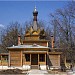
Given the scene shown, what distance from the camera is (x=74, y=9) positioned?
5088 centimetres

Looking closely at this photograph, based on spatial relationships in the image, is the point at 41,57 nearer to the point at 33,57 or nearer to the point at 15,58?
A: the point at 33,57

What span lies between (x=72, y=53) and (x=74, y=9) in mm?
11556

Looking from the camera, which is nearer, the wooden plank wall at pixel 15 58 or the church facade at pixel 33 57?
the church facade at pixel 33 57

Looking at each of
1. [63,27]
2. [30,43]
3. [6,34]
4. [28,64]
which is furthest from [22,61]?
[6,34]

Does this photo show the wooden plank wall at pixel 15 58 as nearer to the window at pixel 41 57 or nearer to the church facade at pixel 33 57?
the church facade at pixel 33 57

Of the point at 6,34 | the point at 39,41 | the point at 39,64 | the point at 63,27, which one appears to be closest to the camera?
the point at 39,64

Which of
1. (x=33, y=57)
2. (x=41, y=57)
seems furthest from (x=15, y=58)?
(x=41, y=57)

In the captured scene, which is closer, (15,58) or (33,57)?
(15,58)

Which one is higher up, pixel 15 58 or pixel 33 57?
pixel 33 57

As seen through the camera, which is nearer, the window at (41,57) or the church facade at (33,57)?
the church facade at (33,57)

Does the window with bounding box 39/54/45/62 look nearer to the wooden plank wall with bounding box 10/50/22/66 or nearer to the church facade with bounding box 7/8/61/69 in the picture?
the church facade with bounding box 7/8/61/69

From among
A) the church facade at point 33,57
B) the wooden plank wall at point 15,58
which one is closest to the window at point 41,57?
the church facade at point 33,57

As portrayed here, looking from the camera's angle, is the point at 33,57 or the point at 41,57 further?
the point at 33,57

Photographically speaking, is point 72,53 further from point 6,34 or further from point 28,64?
point 6,34
